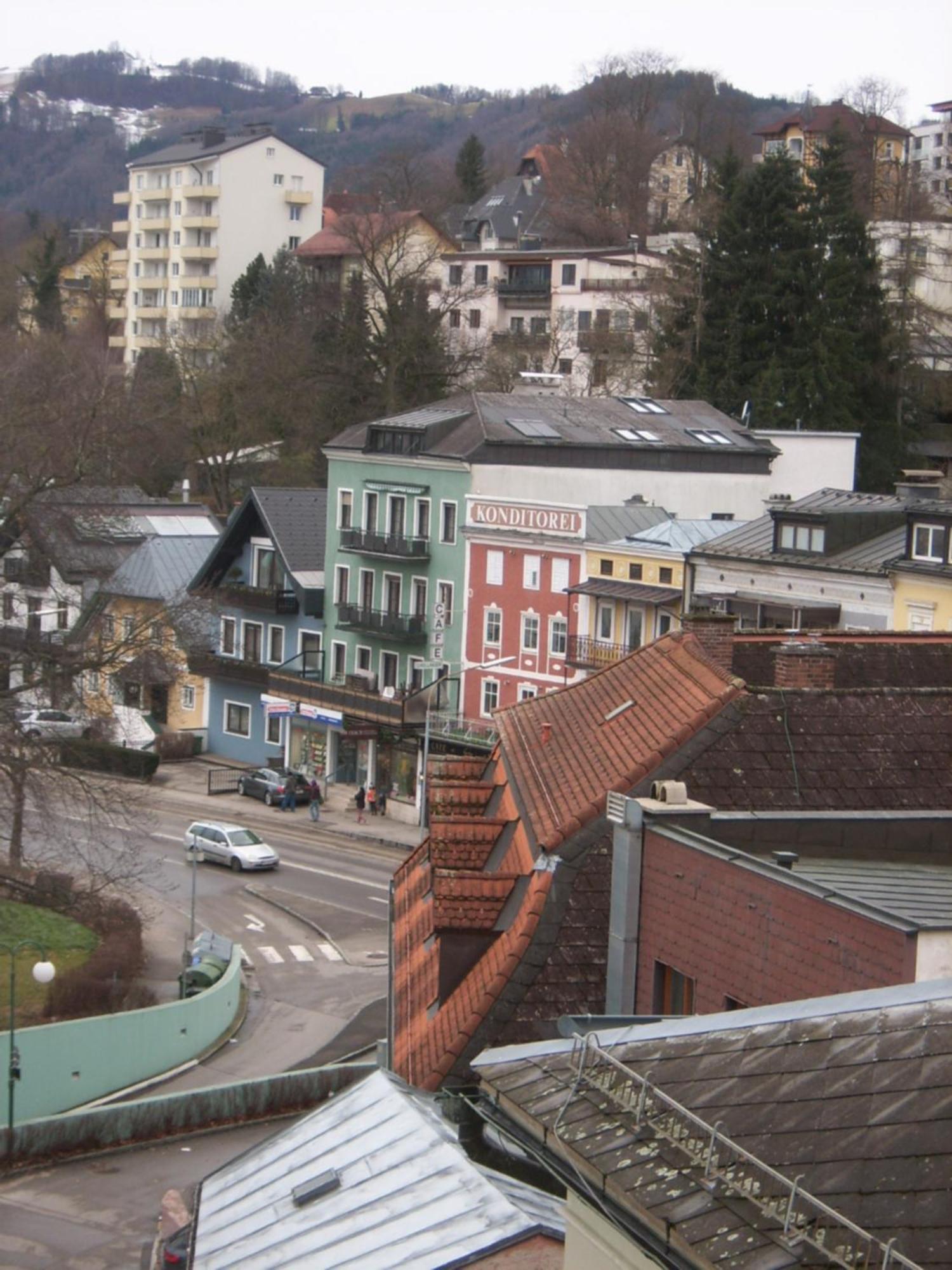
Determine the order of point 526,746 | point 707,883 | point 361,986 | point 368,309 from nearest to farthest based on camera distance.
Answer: point 707,883, point 526,746, point 361,986, point 368,309

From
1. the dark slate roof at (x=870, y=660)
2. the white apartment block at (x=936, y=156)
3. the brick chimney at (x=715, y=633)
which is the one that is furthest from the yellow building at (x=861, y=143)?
the brick chimney at (x=715, y=633)

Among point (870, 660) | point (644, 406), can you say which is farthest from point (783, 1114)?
point (644, 406)

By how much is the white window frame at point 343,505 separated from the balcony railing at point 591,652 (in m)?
12.3

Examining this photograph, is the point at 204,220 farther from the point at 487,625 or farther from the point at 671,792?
the point at 671,792

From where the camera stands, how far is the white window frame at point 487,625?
5300cm

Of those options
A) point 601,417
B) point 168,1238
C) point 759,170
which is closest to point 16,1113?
point 168,1238

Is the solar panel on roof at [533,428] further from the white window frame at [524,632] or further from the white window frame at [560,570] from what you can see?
the white window frame at [524,632]

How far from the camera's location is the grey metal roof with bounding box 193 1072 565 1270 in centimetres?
1134

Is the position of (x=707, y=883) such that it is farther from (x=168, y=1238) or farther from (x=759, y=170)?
(x=759, y=170)

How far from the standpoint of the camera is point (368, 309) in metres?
85.9

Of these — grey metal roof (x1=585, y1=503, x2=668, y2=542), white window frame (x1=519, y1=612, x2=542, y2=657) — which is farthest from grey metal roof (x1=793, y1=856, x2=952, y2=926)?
white window frame (x1=519, y1=612, x2=542, y2=657)

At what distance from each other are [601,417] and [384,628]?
9307 millimetres

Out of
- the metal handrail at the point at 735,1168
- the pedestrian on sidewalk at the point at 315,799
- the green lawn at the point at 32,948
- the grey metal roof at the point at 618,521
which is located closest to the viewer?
the metal handrail at the point at 735,1168

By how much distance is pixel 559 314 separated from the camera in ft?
287
